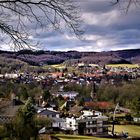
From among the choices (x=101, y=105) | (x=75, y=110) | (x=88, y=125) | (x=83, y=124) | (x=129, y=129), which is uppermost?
(x=101, y=105)

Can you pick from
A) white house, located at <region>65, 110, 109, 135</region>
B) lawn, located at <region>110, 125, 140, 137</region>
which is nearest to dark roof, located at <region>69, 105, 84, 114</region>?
white house, located at <region>65, 110, 109, 135</region>

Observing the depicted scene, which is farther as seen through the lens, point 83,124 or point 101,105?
point 101,105

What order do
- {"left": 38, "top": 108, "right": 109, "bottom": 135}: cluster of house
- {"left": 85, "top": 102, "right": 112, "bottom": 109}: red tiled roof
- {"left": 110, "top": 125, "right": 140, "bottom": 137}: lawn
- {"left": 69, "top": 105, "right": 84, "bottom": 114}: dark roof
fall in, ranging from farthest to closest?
1. {"left": 85, "top": 102, "right": 112, "bottom": 109}: red tiled roof
2. {"left": 69, "top": 105, "right": 84, "bottom": 114}: dark roof
3. {"left": 38, "top": 108, "right": 109, "bottom": 135}: cluster of house
4. {"left": 110, "top": 125, "right": 140, "bottom": 137}: lawn

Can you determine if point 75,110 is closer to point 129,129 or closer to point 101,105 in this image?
point 101,105

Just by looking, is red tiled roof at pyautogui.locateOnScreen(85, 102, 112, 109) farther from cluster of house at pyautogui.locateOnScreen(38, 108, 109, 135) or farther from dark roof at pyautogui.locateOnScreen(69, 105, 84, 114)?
cluster of house at pyautogui.locateOnScreen(38, 108, 109, 135)

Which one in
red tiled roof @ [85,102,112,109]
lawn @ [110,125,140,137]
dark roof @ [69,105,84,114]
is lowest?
lawn @ [110,125,140,137]

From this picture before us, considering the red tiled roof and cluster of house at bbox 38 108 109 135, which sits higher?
the red tiled roof

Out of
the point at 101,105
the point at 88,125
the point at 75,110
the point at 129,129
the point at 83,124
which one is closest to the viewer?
the point at 129,129

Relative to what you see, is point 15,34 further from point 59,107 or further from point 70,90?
point 70,90

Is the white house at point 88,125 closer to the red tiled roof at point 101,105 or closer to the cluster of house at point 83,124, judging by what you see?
the cluster of house at point 83,124

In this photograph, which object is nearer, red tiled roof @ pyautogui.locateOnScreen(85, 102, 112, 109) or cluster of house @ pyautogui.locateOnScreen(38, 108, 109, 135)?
cluster of house @ pyautogui.locateOnScreen(38, 108, 109, 135)

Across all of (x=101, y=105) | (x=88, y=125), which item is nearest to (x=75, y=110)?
(x=101, y=105)
